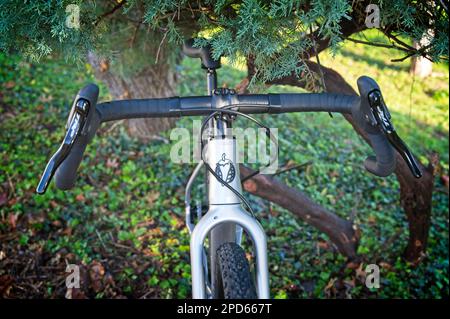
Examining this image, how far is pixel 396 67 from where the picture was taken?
9906 millimetres

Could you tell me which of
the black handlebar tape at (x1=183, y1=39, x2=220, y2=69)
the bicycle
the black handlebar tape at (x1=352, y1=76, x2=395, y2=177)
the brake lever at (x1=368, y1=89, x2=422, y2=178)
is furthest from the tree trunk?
the brake lever at (x1=368, y1=89, x2=422, y2=178)

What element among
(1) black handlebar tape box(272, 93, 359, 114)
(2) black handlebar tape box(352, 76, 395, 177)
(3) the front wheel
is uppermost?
(1) black handlebar tape box(272, 93, 359, 114)

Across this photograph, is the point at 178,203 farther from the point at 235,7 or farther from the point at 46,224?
the point at 235,7

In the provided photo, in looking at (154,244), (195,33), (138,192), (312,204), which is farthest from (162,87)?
(195,33)

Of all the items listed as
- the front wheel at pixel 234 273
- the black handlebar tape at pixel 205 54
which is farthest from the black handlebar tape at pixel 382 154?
the black handlebar tape at pixel 205 54

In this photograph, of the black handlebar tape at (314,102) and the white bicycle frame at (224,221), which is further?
the black handlebar tape at (314,102)

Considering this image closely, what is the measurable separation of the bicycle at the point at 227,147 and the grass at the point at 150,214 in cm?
76

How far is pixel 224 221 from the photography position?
1.76 m

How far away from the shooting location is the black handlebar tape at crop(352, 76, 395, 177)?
65.7 inches

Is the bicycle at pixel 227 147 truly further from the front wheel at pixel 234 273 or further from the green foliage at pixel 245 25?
the green foliage at pixel 245 25

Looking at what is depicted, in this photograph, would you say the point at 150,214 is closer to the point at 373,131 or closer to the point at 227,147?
the point at 227,147

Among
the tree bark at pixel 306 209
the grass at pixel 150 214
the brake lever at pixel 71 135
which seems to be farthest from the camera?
the grass at pixel 150 214

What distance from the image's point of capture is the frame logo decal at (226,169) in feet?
5.95

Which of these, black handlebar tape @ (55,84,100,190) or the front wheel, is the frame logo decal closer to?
the front wheel
